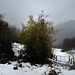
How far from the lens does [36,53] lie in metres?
8.73

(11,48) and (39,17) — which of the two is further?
(11,48)

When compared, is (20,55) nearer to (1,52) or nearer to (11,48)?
(11,48)

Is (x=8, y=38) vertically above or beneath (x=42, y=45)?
above

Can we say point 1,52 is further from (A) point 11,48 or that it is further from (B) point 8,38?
(B) point 8,38

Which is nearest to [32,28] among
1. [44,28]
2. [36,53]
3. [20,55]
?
[44,28]

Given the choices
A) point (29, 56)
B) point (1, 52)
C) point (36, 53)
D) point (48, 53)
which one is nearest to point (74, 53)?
point (48, 53)

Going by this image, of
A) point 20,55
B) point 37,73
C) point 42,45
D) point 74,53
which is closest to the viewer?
point 37,73

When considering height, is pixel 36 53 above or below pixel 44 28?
below

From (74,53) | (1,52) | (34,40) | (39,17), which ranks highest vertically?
(39,17)

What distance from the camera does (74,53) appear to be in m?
6.17

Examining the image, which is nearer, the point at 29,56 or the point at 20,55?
the point at 29,56

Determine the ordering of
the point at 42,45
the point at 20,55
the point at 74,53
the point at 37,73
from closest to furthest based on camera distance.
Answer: the point at 37,73 → the point at 74,53 → the point at 42,45 → the point at 20,55

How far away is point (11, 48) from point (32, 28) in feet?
13.8

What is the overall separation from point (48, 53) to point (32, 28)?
3439 mm
